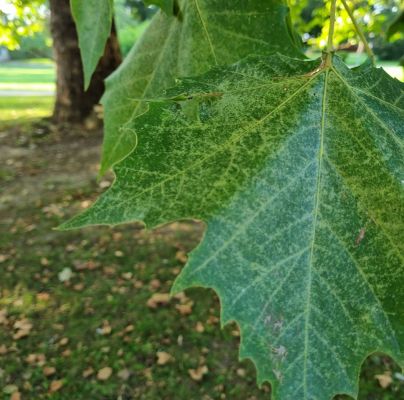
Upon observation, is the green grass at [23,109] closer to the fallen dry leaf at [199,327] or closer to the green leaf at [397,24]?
the fallen dry leaf at [199,327]

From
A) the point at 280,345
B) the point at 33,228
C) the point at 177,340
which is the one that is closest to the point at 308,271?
the point at 280,345

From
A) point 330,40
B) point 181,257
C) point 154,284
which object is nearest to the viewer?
point 330,40

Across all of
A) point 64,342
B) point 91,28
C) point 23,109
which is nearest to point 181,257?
point 64,342

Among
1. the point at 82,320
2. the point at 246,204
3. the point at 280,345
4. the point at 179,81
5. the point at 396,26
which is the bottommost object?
the point at 82,320

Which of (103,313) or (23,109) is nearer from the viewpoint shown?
(103,313)

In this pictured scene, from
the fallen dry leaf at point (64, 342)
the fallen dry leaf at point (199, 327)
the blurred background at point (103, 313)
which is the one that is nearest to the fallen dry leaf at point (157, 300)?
the blurred background at point (103, 313)

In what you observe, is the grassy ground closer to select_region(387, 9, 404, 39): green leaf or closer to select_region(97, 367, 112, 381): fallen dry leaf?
select_region(97, 367, 112, 381): fallen dry leaf

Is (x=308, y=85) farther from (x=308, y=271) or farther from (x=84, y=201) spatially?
(x=84, y=201)

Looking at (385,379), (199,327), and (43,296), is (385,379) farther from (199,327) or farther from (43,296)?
(43,296)
